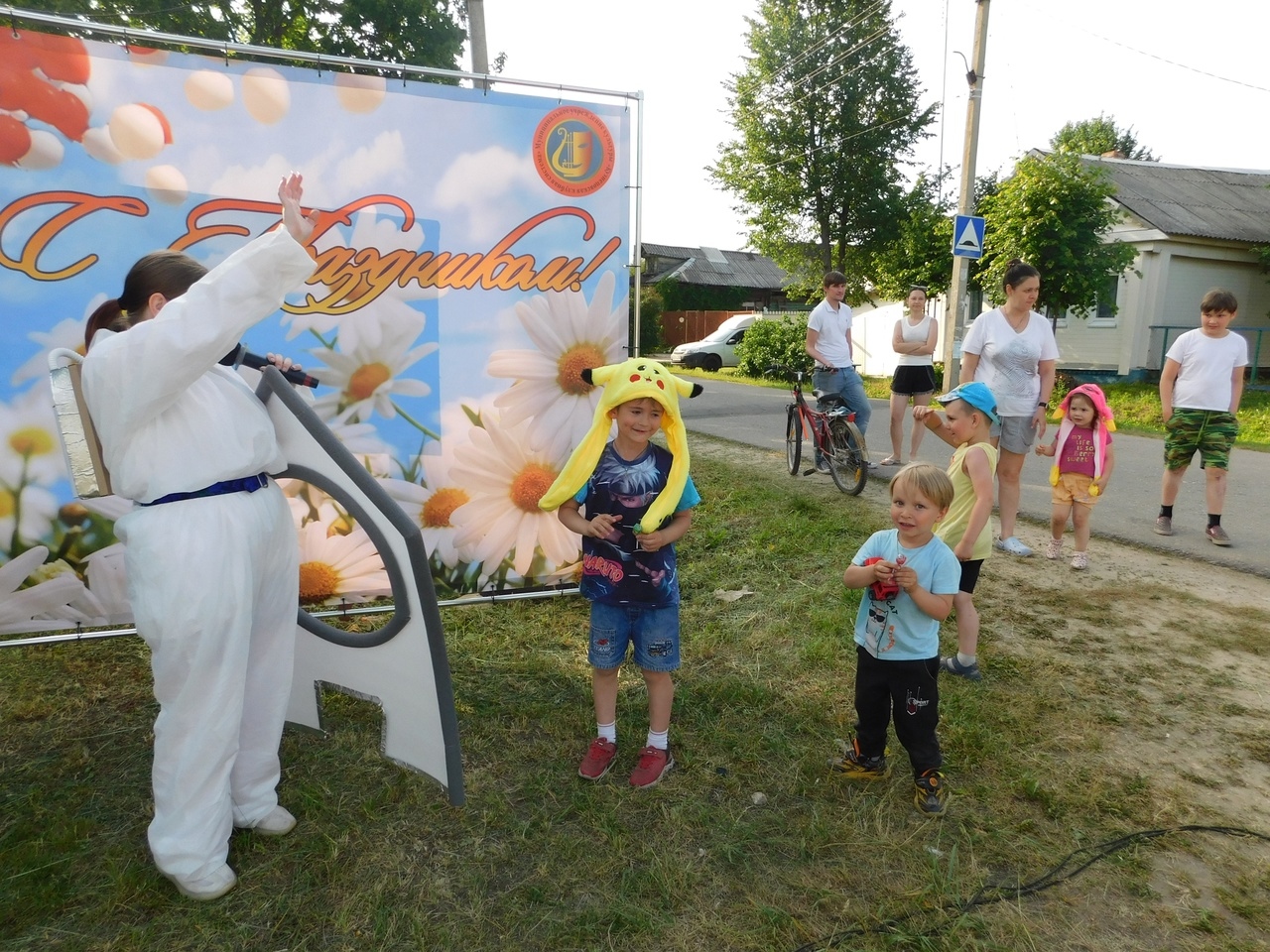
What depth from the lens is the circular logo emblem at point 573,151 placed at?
3.93 meters

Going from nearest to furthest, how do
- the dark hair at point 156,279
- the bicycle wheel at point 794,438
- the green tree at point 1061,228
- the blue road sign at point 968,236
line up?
1. the dark hair at point 156,279
2. the bicycle wheel at point 794,438
3. the blue road sign at point 968,236
4. the green tree at point 1061,228

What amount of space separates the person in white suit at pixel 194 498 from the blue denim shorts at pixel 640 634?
107 centimetres

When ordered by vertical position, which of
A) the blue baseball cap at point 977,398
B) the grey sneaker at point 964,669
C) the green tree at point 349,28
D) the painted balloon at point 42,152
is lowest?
the grey sneaker at point 964,669

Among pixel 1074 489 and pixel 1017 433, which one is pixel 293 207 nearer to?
pixel 1017 433

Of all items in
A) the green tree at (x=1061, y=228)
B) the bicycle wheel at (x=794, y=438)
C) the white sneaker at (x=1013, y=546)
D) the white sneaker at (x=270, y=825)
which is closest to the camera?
the white sneaker at (x=270, y=825)

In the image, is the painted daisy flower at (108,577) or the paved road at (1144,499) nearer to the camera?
the painted daisy flower at (108,577)

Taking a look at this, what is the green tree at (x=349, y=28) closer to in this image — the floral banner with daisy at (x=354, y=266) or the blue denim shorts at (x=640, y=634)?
the floral banner with daisy at (x=354, y=266)

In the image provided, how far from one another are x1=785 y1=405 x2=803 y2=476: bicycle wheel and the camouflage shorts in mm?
3036

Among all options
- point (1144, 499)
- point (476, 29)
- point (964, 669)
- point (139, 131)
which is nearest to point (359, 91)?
point (139, 131)

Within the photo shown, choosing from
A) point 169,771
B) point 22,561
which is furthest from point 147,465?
point 22,561

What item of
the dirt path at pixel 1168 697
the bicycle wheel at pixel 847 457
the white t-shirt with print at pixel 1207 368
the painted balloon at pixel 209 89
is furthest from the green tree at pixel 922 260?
the painted balloon at pixel 209 89

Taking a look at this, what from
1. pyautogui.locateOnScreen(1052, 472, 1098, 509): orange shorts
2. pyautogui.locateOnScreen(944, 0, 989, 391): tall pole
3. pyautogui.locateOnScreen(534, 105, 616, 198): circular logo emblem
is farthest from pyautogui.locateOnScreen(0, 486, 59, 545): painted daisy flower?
pyautogui.locateOnScreen(944, 0, 989, 391): tall pole

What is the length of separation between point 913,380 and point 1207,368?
2574 millimetres

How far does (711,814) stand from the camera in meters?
2.72
